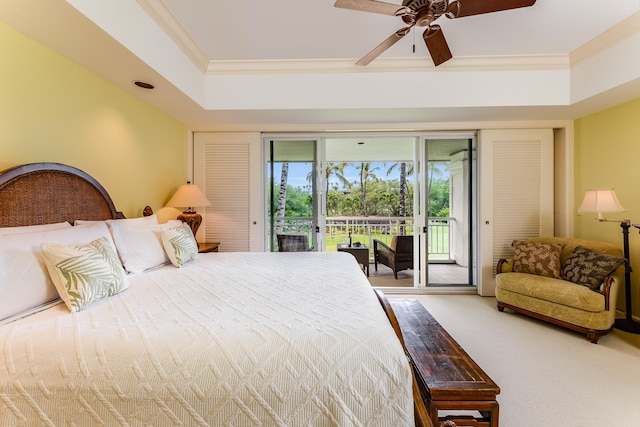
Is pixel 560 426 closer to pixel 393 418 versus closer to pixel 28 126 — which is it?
pixel 393 418

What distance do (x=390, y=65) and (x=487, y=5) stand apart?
1.48 metres

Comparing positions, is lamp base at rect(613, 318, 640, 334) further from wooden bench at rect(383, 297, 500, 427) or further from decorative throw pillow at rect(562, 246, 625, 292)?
wooden bench at rect(383, 297, 500, 427)

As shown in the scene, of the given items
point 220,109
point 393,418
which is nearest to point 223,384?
point 393,418

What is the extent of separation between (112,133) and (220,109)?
3.71 ft

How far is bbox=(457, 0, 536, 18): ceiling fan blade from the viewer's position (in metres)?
1.62

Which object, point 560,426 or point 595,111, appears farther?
point 595,111

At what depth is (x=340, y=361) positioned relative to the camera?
1019 mm

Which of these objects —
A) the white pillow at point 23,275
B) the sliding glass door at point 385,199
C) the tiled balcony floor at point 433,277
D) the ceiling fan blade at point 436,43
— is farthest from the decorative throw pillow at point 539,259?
the white pillow at point 23,275

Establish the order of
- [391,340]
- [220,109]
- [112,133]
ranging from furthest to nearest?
[220,109] → [112,133] → [391,340]

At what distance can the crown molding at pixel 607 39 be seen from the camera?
2420mm

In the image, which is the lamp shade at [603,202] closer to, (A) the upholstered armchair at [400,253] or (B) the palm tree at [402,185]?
(A) the upholstered armchair at [400,253]

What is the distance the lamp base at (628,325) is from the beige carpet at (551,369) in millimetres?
76

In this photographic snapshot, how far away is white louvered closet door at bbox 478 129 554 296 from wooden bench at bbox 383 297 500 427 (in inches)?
104

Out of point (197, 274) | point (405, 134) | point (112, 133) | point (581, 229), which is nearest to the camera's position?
point (197, 274)
